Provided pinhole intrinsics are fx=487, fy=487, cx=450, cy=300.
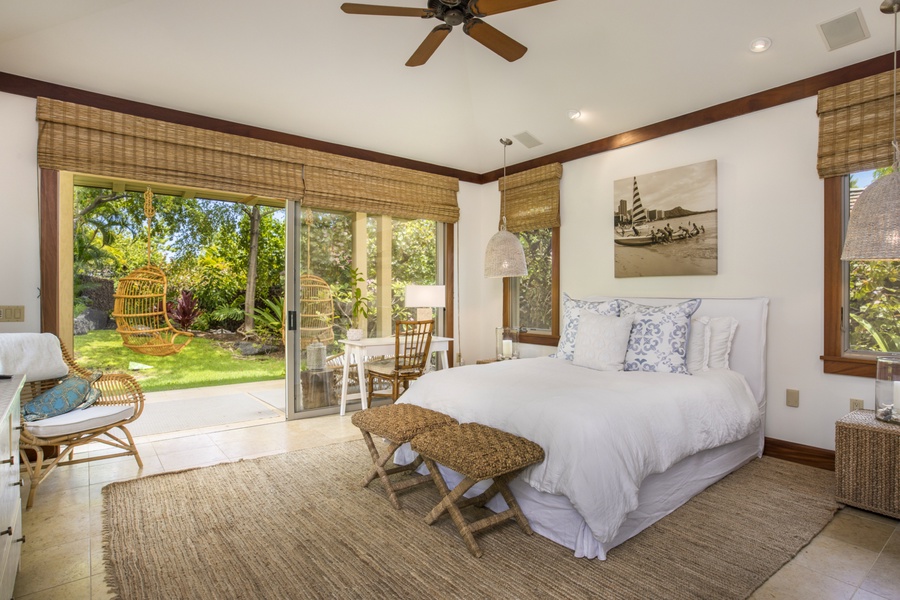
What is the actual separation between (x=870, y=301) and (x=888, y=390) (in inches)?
29.3

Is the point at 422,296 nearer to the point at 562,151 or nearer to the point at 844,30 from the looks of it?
the point at 562,151

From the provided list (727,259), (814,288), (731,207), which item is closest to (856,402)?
(814,288)

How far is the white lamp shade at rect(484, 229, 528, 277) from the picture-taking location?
4359mm

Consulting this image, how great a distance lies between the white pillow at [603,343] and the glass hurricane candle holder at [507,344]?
1059 millimetres

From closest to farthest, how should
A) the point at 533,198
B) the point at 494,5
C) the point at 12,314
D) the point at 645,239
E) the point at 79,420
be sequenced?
1. the point at 494,5
2. the point at 79,420
3. the point at 12,314
4. the point at 645,239
5. the point at 533,198

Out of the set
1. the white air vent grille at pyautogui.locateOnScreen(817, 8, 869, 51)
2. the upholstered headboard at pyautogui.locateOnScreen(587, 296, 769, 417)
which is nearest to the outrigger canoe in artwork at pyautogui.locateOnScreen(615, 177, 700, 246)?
the upholstered headboard at pyautogui.locateOnScreen(587, 296, 769, 417)

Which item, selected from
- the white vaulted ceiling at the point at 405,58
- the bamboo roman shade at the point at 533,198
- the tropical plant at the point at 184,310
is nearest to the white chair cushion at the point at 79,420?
the white vaulted ceiling at the point at 405,58

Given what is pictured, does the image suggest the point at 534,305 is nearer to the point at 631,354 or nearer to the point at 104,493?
the point at 631,354

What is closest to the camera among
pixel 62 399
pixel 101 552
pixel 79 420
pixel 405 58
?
pixel 101 552

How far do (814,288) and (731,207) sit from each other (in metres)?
0.80

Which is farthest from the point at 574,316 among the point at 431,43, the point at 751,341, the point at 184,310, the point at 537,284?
the point at 184,310

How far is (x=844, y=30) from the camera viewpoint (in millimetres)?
2863

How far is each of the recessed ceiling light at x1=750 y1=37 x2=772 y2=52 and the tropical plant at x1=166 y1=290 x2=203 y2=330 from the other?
7234 millimetres

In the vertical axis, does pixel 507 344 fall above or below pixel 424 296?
below
